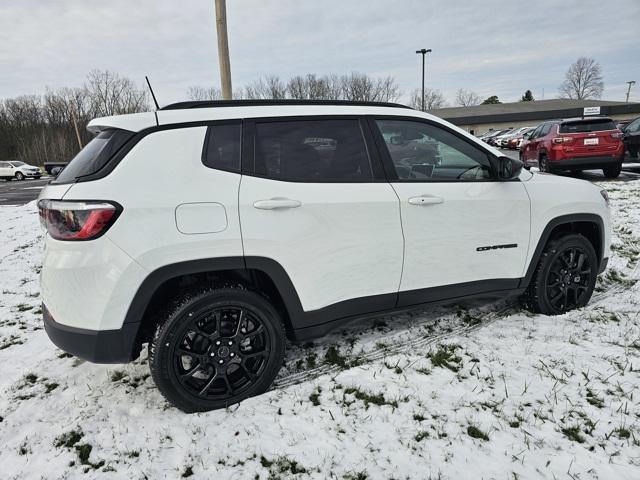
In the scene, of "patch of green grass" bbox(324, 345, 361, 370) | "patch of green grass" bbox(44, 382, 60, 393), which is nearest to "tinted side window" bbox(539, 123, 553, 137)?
"patch of green grass" bbox(324, 345, 361, 370)

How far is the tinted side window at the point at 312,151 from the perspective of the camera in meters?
2.52

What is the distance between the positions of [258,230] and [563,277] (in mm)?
2671

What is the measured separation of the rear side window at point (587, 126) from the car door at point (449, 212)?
345 inches

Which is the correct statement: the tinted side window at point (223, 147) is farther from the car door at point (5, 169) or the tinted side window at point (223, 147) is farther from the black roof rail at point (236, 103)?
the car door at point (5, 169)

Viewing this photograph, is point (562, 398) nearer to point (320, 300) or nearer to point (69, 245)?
point (320, 300)

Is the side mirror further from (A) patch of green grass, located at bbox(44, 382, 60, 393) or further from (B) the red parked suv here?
(B) the red parked suv

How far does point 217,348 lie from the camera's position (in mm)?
2432

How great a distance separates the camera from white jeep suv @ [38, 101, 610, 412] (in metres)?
2.18

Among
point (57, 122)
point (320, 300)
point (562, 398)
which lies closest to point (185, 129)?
point (320, 300)

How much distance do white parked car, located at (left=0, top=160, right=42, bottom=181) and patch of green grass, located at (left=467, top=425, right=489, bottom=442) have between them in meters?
38.1

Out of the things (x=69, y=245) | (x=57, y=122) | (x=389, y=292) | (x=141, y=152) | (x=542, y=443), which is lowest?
(x=542, y=443)

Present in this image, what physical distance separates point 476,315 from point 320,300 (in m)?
1.70

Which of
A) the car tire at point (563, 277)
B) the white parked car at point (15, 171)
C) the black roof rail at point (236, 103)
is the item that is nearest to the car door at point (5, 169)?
the white parked car at point (15, 171)

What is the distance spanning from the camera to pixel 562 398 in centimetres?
244
